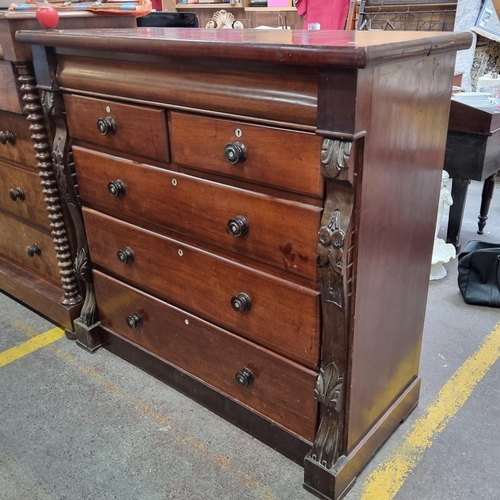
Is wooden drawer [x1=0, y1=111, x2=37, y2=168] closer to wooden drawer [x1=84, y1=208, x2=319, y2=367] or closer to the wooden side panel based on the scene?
wooden drawer [x1=84, y1=208, x2=319, y2=367]

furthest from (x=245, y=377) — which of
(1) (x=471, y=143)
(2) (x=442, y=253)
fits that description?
(1) (x=471, y=143)

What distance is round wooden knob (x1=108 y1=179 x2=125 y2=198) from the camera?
1.84 m

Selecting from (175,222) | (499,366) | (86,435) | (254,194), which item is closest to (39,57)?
(175,222)

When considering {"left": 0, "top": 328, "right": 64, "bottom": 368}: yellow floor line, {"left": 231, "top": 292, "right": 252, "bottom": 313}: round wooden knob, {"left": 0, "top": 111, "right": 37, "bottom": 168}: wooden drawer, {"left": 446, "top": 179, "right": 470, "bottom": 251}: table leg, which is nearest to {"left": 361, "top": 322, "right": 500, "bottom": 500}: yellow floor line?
{"left": 231, "top": 292, "right": 252, "bottom": 313}: round wooden knob

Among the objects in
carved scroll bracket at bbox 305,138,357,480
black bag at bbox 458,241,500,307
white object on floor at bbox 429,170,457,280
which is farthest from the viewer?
white object on floor at bbox 429,170,457,280

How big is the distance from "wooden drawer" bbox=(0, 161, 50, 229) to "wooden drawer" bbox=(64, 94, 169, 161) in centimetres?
47

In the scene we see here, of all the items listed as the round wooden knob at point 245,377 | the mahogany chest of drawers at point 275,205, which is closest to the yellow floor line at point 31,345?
the mahogany chest of drawers at point 275,205

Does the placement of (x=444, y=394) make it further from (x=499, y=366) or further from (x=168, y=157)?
(x=168, y=157)

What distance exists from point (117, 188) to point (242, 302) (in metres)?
0.63

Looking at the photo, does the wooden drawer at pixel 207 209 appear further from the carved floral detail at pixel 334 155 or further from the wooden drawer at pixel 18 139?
the wooden drawer at pixel 18 139

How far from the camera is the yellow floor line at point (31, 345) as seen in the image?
232 centimetres

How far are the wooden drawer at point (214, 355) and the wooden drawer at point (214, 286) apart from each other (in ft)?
0.16

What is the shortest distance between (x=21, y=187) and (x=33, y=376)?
2.76 feet

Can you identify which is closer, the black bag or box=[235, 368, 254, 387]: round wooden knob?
box=[235, 368, 254, 387]: round wooden knob
